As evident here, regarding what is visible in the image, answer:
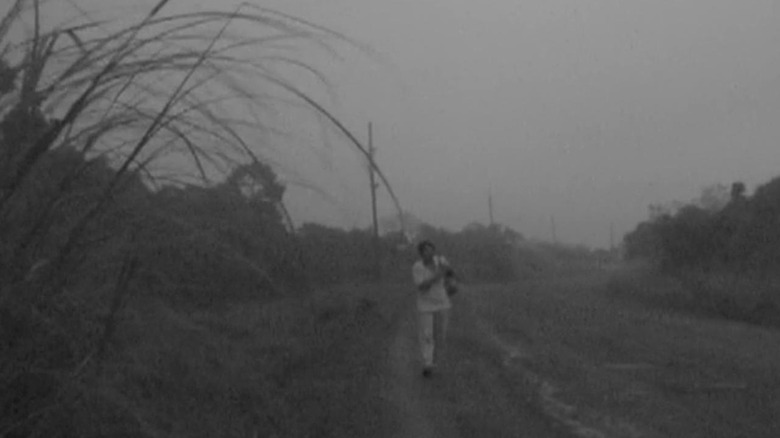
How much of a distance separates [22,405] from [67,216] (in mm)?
580

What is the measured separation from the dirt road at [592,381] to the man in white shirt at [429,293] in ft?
1.28

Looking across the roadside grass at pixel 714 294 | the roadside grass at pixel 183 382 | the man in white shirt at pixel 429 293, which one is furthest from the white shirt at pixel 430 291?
the roadside grass at pixel 714 294

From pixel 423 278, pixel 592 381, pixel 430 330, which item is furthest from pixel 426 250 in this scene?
pixel 592 381

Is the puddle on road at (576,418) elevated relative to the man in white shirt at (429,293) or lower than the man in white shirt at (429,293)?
lower

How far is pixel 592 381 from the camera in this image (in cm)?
1678

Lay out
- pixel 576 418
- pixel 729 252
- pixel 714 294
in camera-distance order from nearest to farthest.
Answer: pixel 576 418 → pixel 714 294 → pixel 729 252

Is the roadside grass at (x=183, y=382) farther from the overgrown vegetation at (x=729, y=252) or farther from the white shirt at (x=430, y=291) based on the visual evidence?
the overgrown vegetation at (x=729, y=252)

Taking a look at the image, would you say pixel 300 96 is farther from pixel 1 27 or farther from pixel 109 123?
pixel 1 27

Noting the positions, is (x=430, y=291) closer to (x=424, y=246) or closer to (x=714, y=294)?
(x=424, y=246)

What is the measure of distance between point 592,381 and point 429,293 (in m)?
2.52

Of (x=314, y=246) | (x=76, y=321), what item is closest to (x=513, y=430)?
(x=314, y=246)

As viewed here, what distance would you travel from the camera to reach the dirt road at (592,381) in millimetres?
12727

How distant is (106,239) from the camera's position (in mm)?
4285

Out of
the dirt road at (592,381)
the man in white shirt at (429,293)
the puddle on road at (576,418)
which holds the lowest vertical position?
the puddle on road at (576,418)
